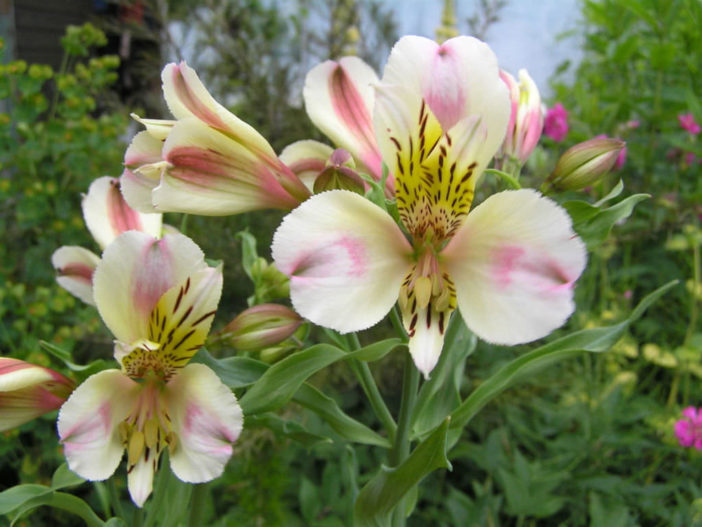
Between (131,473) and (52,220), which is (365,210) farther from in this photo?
(52,220)

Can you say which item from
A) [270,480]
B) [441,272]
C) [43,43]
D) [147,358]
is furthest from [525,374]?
[43,43]

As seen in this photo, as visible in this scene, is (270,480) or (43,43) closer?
(270,480)

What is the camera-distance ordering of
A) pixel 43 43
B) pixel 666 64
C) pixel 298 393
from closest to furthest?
pixel 298 393 → pixel 666 64 → pixel 43 43

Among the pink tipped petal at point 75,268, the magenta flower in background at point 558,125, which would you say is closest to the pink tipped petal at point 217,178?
the pink tipped petal at point 75,268

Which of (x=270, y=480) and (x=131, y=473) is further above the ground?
(x=131, y=473)

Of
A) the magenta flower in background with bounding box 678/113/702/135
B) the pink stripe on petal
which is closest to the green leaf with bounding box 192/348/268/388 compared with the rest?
the pink stripe on petal

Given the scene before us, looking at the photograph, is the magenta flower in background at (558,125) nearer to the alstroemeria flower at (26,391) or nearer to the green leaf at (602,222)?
the green leaf at (602,222)

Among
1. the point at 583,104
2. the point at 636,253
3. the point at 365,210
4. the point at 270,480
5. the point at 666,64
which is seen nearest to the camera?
the point at 365,210
